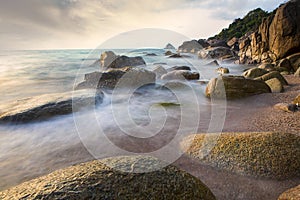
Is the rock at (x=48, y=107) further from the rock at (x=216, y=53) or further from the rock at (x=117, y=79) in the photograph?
the rock at (x=216, y=53)

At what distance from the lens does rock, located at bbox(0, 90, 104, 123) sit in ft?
13.8

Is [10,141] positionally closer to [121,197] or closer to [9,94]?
[121,197]

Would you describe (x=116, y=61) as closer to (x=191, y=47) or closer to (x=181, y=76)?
(x=181, y=76)

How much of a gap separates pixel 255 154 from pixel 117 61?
459 inches

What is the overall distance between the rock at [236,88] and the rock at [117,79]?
3.01m

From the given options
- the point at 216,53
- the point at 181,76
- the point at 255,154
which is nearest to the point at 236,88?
the point at 255,154

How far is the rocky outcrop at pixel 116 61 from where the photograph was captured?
13.1 m

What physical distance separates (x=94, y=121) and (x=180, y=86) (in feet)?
13.7

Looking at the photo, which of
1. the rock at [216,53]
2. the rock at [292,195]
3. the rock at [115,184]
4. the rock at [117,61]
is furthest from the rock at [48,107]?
the rock at [216,53]

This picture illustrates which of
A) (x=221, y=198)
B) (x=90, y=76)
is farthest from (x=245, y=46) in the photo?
(x=221, y=198)

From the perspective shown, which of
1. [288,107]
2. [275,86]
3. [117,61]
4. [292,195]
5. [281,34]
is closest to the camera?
[292,195]

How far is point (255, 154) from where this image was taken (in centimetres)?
248

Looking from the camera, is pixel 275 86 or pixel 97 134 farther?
pixel 275 86

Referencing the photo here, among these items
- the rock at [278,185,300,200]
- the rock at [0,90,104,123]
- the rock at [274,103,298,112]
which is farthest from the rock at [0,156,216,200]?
the rock at [274,103,298,112]
